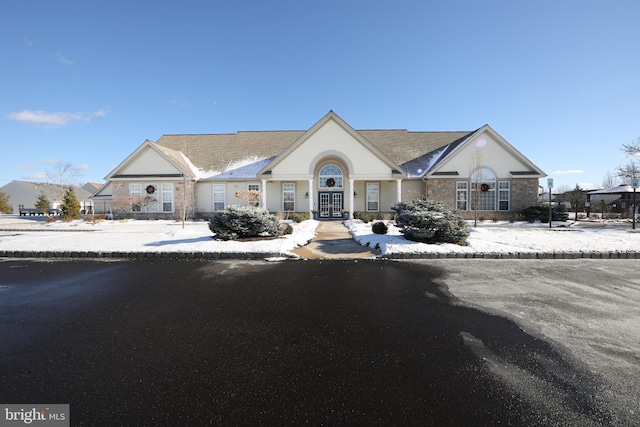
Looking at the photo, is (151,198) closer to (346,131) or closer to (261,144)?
(261,144)

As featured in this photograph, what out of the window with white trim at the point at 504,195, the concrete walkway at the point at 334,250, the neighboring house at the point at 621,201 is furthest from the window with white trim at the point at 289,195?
the neighboring house at the point at 621,201

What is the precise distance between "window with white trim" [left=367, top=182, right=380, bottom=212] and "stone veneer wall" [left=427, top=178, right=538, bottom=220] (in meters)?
4.23

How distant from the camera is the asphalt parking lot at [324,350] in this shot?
2346mm

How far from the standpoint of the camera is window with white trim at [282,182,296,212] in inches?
941

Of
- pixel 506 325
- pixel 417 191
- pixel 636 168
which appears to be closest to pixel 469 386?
pixel 506 325

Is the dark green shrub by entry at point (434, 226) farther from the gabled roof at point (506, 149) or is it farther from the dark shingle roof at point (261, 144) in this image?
the dark shingle roof at point (261, 144)

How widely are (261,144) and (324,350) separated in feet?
89.3

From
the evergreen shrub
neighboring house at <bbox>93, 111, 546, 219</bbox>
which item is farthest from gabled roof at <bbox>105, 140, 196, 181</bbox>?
the evergreen shrub

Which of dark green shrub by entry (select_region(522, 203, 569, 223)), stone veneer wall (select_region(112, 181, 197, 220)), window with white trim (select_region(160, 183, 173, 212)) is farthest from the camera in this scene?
window with white trim (select_region(160, 183, 173, 212))

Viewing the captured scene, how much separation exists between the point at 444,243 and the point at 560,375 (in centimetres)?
766

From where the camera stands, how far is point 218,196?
2453 cm

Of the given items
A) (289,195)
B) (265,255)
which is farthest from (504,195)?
(265,255)

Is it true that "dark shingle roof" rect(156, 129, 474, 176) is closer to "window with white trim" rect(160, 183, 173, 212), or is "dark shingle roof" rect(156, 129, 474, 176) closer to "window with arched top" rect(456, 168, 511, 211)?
"window with white trim" rect(160, 183, 173, 212)

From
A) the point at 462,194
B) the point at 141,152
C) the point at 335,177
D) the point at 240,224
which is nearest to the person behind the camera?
the point at 240,224
